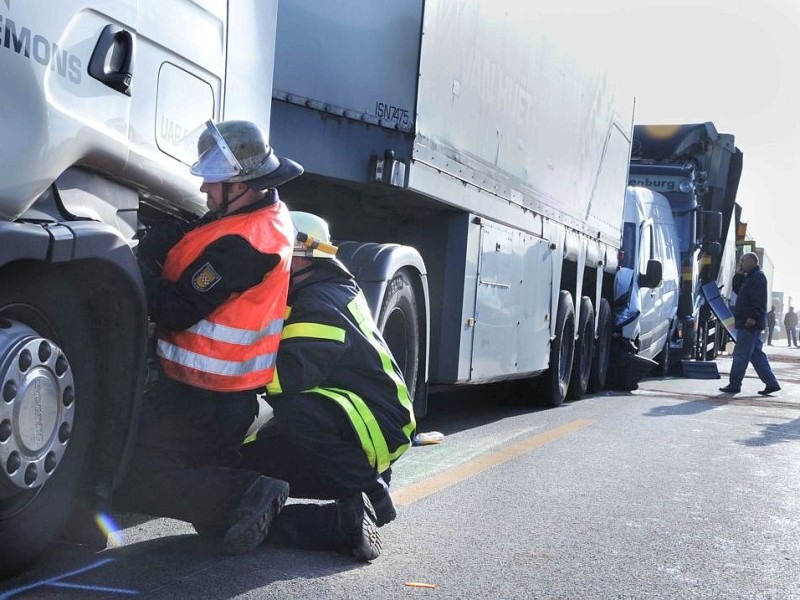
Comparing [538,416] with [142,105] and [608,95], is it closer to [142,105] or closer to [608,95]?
[608,95]

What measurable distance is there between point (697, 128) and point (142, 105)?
54.6ft

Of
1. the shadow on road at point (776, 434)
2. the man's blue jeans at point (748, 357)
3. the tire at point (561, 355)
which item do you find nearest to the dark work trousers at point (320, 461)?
the shadow on road at point (776, 434)

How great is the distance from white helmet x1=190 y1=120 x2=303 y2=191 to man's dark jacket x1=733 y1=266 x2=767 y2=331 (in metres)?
11.7

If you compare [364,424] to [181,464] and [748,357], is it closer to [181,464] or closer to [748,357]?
[181,464]

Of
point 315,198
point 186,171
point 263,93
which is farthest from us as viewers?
point 315,198

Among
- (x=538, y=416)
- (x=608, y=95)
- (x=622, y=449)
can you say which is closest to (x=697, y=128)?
(x=608, y=95)

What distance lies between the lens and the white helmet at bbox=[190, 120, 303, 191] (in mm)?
4023

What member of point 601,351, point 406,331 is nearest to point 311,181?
point 406,331

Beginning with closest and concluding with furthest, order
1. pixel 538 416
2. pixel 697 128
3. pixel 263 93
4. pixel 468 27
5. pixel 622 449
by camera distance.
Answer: pixel 263 93 < pixel 468 27 < pixel 622 449 < pixel 538 416 < pixel 697 128

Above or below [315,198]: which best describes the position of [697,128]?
above

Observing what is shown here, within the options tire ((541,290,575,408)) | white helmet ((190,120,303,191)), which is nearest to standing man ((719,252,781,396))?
tire ((541,290,575,408))

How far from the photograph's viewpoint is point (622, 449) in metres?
7.99

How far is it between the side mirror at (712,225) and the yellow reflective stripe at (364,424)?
15420 mm

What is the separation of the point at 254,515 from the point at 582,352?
8.80 metres
